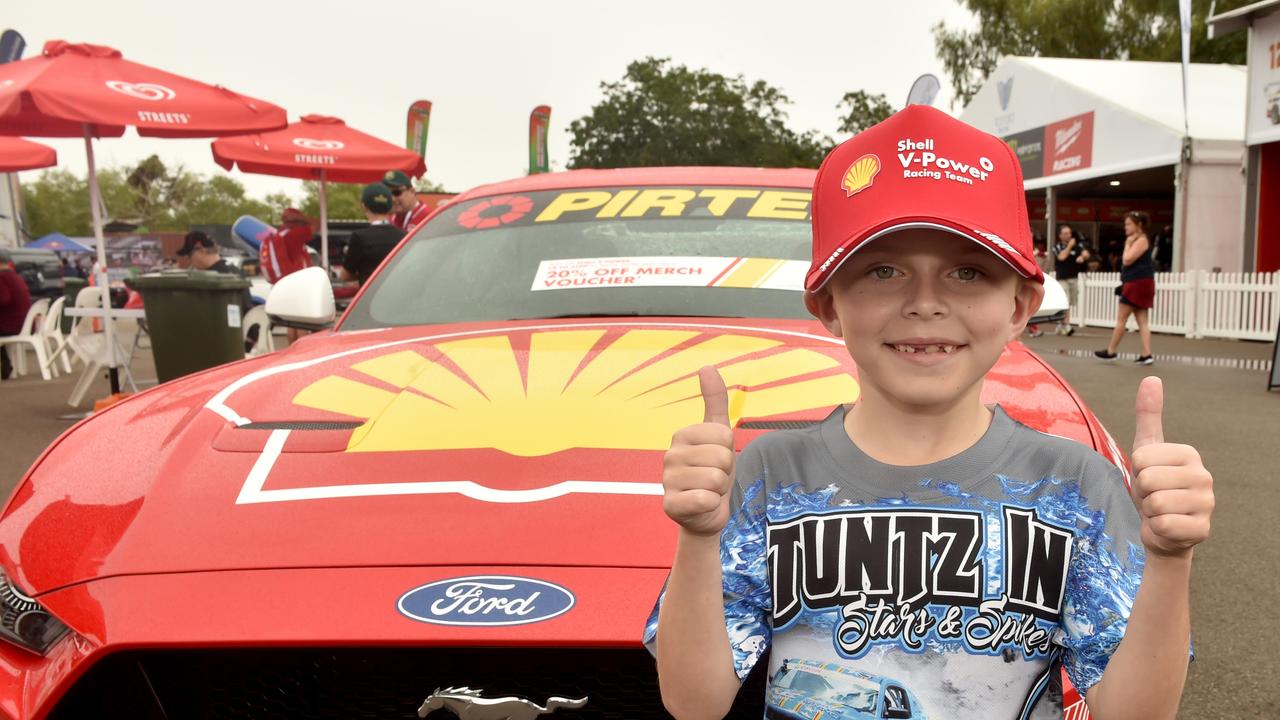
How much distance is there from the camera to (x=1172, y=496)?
94 centimetres

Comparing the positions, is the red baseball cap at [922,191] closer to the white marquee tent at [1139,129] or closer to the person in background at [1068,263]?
the person in background at [1068,263]

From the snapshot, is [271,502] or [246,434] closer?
[271,502]

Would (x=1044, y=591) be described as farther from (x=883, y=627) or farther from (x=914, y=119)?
(x=914, y=119)

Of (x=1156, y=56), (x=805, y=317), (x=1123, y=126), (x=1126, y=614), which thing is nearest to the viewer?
(x=1126, y=614)

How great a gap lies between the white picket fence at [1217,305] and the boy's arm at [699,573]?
13366 mm

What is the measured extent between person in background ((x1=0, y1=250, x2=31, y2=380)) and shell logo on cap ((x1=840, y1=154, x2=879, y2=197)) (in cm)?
1195

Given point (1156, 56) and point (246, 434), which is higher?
point (1156, 56)

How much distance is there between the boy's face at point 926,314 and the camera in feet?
3.71

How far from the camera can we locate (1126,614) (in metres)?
1.10

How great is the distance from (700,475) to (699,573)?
13 cm

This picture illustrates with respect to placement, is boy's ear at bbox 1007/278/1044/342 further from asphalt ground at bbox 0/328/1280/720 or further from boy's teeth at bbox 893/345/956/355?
asphalt ground at bbox 0/328/1280/720

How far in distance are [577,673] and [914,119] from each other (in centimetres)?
91

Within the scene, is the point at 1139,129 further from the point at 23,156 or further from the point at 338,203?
the point at 338,203

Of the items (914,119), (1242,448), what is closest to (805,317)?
(914,119)
